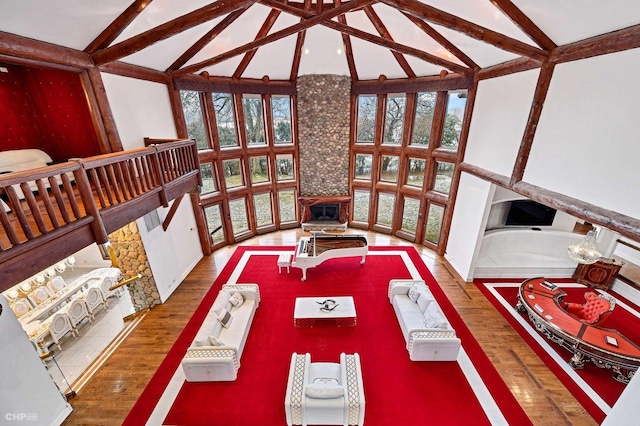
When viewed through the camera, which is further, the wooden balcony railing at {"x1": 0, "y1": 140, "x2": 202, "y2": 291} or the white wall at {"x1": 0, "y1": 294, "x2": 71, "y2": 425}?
the white wall at {"x1": 0, "y1": 294, "x2": 71, "y2": 425}

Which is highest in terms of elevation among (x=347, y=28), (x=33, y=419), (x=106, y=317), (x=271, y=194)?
(x=347, y=28)

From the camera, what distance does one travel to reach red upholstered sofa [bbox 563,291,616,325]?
5.72 meters

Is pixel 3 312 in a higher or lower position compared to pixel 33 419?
higher

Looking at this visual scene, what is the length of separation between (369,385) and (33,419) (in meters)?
5.28

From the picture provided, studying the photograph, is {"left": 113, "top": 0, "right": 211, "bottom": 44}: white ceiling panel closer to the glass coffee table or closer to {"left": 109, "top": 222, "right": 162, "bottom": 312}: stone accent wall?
{"left": 109, "top": 222, "right": 162, "bottom": 312}: stone accent wall

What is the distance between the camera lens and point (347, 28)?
655 centimetres

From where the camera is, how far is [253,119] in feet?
32.5

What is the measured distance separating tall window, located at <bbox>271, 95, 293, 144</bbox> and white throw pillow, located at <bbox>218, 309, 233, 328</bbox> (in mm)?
6716

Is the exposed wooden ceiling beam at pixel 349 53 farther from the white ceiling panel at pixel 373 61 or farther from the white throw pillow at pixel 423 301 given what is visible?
the white throw pillow at pixel 423 301

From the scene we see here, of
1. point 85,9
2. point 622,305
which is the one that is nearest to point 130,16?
point 85,9

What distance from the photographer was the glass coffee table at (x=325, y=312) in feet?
20.0

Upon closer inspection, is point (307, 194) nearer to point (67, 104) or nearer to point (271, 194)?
point (271, 194)

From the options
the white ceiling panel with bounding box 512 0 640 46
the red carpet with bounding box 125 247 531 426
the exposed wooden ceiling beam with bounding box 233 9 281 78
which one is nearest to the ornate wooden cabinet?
the red carpet with bounding box 125 247 531 426

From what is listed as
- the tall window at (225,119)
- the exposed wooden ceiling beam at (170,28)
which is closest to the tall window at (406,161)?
the tall window at (225,119)
